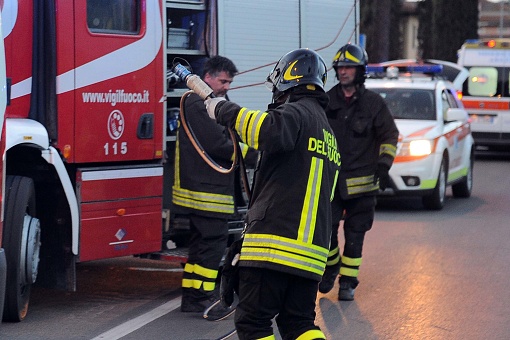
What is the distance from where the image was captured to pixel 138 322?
7023mm

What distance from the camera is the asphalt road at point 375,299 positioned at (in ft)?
Answer: 22.4

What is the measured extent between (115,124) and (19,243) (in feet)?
3.72

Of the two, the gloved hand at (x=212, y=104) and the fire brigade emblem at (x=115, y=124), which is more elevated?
the gloved hand at (x=212, y=104)

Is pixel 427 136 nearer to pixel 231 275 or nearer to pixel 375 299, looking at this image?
pixel 375 299

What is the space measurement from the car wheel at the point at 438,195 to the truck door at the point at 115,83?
6.37 meters

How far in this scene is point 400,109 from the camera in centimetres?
1392

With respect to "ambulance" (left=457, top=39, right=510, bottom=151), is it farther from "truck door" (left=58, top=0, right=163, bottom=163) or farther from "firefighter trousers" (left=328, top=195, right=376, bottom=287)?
Answer: "truck door" (left=58, top=0, right=163, bottom=163)

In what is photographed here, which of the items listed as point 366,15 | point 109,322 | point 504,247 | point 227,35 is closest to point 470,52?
point 366,15

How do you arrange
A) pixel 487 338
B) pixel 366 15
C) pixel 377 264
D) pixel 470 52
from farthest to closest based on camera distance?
pixel 366 15, pixel 470 52, pixel 377 264, pixel 487 338

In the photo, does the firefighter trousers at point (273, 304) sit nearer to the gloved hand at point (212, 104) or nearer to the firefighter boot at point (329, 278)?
the gloved hand at point (212, 104)


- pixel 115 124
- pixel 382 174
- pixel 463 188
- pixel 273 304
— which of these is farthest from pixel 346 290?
pixel 463 188

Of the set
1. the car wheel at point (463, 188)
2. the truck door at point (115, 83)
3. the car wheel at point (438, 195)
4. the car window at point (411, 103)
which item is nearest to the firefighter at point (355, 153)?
the truck door at point (115, 83)

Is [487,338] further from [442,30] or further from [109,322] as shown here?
[442,30]

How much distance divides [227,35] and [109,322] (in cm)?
253
